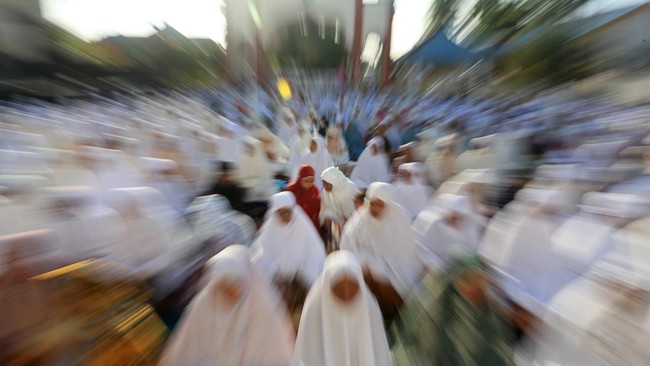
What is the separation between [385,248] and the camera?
2371 millimetres

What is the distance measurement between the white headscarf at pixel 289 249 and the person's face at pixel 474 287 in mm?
→ 1147

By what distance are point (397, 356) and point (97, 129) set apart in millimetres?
6044

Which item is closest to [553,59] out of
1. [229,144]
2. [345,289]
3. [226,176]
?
[226,176]

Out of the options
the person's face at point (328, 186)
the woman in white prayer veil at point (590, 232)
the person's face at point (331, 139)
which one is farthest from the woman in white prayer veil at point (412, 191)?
the person's face at point (331, 139)

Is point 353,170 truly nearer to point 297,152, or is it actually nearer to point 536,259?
point 297,152

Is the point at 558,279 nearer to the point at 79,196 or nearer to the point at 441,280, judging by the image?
the point at 441,280

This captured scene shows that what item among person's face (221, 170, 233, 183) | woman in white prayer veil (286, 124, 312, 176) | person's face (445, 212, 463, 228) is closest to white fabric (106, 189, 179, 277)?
person's face (221, 170, 233, 183)

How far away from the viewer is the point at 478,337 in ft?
4.42

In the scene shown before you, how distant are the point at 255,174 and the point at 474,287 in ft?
11.3

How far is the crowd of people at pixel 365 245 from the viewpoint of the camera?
4.63ft

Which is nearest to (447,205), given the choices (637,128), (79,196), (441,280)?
(441,280)

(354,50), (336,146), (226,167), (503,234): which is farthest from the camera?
(354,50)

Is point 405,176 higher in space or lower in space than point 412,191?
higher

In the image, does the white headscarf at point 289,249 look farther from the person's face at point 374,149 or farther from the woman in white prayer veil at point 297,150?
the woman in white prayer veil at point 297,150
